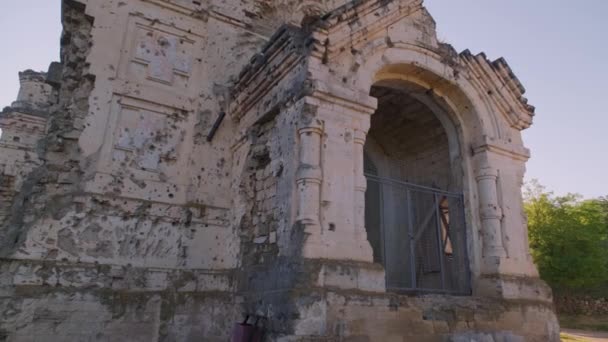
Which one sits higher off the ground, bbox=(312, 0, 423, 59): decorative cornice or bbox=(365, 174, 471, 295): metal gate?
bbox=(312, 0, 423, 59): decorative cornice

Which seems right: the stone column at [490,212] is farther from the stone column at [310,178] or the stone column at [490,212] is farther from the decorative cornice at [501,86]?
the stone column at [310,178]

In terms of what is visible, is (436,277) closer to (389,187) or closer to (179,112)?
(389,187)

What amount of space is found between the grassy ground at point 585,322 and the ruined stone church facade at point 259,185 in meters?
17.1

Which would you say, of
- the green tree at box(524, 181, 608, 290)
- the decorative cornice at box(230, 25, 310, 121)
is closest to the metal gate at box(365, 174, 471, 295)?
the decorative cornice at box(230, 25, 310, 121)

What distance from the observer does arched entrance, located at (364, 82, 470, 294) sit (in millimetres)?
6453

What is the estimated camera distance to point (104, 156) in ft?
19.2

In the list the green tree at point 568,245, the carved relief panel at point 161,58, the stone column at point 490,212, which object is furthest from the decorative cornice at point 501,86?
the green tree at point 568,245

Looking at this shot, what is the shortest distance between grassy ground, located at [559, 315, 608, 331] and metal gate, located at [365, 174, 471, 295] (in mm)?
16960

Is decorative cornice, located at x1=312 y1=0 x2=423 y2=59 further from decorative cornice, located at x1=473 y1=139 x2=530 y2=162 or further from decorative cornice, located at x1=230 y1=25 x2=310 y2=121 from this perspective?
decorative cornice, located at x1=473 y1=139 x2=530 y2=162

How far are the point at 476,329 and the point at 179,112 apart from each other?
215 inches

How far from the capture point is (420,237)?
291 inches

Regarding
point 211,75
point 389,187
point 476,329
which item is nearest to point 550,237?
point 389,187

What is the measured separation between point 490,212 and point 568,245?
61.4 ft

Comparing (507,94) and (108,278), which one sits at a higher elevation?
(507,94)
